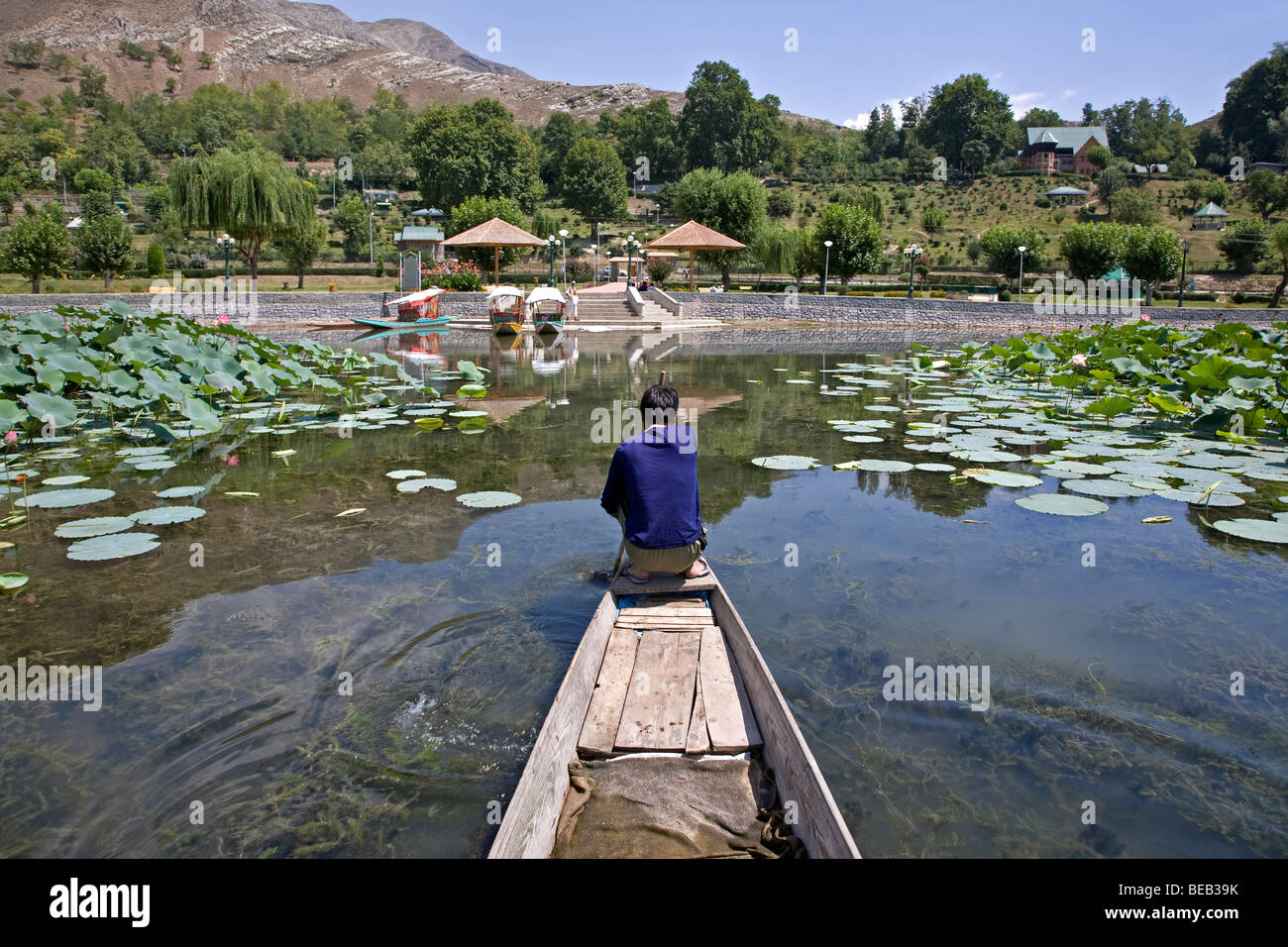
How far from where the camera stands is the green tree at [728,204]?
37750mm

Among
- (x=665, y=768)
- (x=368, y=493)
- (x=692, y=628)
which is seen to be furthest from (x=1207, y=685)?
(x=368, y=493)

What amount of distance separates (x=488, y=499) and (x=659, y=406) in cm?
258

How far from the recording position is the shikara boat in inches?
962

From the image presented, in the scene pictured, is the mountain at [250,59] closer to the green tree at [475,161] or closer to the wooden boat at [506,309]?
the green tree at [475,161]

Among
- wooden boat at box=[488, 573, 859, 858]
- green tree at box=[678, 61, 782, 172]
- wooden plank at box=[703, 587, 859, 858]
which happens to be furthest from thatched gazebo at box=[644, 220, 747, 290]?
green tree at box=[678, 61, 782, 172]

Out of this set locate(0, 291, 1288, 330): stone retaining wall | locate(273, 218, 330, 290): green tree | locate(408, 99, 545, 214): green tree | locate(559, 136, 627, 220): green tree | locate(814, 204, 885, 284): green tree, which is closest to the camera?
locate(0, 291, 1288, 330): stone retaining wall

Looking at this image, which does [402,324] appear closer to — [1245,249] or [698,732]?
[698,732]

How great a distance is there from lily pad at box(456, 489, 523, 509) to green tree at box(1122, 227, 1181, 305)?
32835 mm

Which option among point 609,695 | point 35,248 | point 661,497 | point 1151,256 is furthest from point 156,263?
point 1151,256

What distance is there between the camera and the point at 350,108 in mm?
137125

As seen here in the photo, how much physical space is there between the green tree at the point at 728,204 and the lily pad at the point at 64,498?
3358 centimetres

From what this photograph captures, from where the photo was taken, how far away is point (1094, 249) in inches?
1281

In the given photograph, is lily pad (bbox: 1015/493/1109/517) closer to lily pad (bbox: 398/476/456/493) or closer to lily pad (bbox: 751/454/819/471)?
lily pad (bbox: 751/454/819/471)
